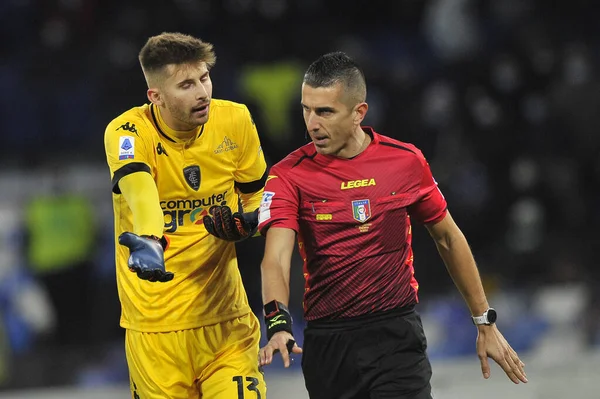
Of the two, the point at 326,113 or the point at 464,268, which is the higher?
the point at 326,113

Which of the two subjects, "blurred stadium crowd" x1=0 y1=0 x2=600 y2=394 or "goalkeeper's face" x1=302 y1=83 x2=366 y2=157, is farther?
"blurred stadium crowd" x1=0 y1=0 x2=600 y2=394

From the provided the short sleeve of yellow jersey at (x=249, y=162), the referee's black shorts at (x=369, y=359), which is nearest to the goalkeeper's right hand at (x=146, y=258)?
the referee's black shorts at (x=369, y=359)

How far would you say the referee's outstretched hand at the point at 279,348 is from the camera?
4059 millimetres

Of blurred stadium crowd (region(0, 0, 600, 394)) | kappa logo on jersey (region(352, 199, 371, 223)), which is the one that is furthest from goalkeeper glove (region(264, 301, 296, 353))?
blurred stadium crowd (region(0, 0, 600, 394))

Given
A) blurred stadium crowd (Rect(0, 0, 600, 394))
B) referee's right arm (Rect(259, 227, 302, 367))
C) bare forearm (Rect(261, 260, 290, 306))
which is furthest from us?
blurred stadium crowd (Rect(0, 0, 600, 394))

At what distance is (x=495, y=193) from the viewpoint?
33.3 feet

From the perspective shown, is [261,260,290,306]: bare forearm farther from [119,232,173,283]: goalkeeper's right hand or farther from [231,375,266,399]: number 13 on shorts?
[231,375,266,399]: number 13 on shorts

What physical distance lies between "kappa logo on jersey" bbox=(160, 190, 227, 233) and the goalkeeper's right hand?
0.58 meters

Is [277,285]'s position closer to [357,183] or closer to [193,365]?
[357,183]

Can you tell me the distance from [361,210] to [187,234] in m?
0.90

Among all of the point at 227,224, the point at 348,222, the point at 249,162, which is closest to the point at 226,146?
the point at 249,162

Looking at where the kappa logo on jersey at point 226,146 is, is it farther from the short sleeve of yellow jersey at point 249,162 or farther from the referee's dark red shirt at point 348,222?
the referee's dark red shirt at point 348,222

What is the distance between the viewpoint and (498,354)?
4855mm

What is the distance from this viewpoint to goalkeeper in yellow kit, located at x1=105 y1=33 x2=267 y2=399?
4934mm
